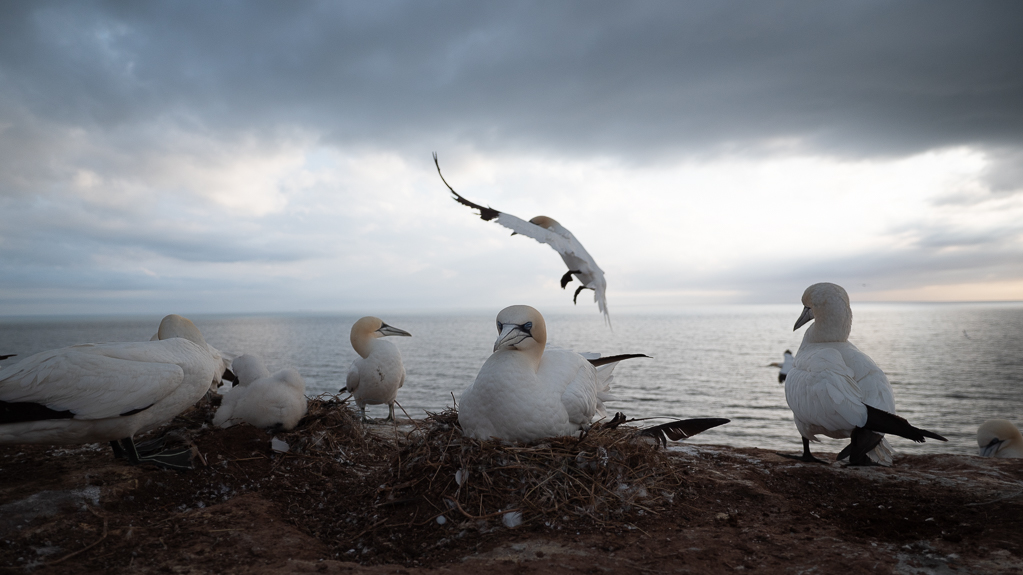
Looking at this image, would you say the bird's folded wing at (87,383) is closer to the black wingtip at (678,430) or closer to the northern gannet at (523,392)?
the northern gannet at (523,392)

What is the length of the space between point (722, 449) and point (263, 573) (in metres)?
5.05

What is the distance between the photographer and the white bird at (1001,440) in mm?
8859

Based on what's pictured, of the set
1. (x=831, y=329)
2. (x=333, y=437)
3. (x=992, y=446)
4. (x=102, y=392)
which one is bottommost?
(x=992, y=446)

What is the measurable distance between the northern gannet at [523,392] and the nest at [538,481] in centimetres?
13

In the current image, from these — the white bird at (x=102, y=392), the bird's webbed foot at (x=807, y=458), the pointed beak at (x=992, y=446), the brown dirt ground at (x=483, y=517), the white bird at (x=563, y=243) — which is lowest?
the pointed beak at (x=992, y=446)

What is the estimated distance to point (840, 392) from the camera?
502cm

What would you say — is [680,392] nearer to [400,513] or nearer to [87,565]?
[400,513]

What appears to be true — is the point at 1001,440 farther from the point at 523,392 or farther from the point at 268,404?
the point at 268,404

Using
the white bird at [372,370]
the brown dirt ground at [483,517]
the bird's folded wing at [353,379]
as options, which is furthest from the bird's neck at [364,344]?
the brown dirt ground at [483,517]

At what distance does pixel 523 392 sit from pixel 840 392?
3.40 m

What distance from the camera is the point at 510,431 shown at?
3799mm

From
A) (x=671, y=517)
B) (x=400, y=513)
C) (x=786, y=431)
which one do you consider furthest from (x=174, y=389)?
(x=786, y=431)

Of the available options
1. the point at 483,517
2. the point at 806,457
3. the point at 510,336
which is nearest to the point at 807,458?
the point at 806,457

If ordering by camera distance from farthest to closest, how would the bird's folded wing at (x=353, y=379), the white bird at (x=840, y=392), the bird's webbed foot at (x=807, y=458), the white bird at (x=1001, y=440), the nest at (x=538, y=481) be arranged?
the white bird at (x=1001, y=440)
the bird's folded wing at (x=353, y=379)
the bird's webbed foot at (x=807, y=458)
the white bird at (x=840, y=392)
the nest at (x=538, y=481)
